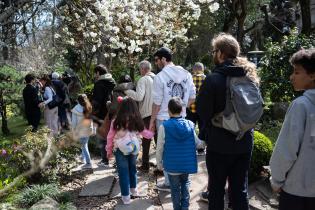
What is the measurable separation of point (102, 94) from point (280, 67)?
460 cm

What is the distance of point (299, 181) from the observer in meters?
2.71

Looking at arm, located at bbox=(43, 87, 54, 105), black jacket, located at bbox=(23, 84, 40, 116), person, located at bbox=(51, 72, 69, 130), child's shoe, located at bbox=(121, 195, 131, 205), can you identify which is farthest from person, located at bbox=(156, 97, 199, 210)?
black jacket, located at bbox=(23, 84, 40, 116)

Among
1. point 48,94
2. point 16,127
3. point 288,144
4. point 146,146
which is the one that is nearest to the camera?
point 288,144

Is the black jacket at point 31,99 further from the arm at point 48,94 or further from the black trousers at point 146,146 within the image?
the black trousers at point 146,146

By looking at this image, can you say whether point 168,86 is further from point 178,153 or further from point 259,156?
point 259,156

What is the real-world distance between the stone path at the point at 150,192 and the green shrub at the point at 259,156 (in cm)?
14

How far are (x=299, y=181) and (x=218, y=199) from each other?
1.22m

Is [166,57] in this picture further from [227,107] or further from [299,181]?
[299,181]

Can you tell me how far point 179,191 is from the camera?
14.9ft

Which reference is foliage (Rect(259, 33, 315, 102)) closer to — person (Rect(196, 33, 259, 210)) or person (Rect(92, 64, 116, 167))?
person (Rect(92, 64, 116, 167))

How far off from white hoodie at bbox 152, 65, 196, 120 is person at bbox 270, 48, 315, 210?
106 inches

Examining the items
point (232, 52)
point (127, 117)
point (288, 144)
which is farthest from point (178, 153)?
point (288, 144)

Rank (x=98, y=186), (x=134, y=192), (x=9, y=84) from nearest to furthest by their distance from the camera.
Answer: (x=134, y=192), (x=98, y=186), (x=9, y=84)

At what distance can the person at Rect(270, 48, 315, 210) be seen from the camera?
8.58ft
